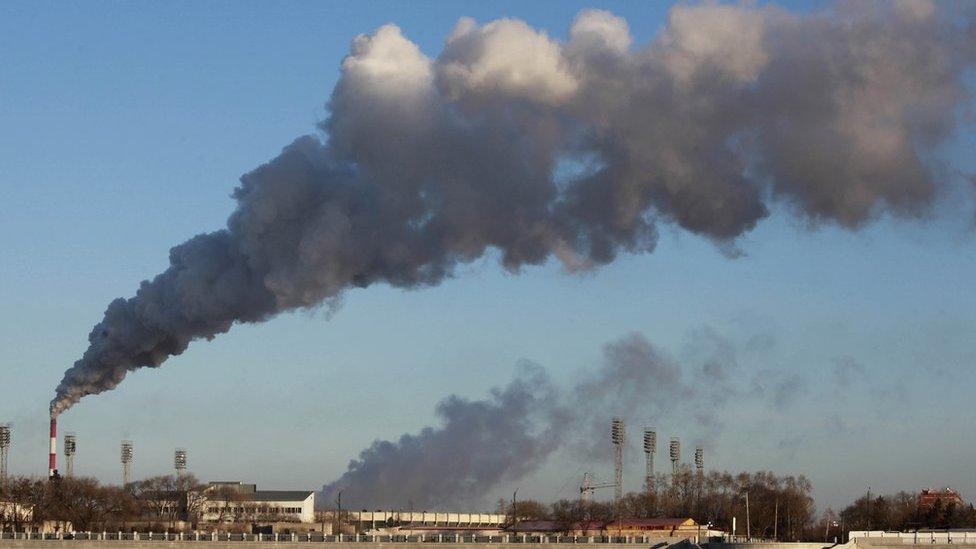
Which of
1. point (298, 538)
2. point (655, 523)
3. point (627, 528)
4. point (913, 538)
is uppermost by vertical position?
point (913, 538)

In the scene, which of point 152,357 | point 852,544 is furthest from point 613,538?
point 152,357

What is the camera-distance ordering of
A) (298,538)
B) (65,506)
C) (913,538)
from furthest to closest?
(65,506) → (298,538) → (913,538)

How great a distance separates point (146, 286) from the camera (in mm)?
117062

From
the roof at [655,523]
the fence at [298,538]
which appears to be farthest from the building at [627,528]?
the fence at [298,538]

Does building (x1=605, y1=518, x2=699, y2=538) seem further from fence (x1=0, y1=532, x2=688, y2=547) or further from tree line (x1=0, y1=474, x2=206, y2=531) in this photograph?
tree line (x1=0, y1=474, x2=206, y2=531)

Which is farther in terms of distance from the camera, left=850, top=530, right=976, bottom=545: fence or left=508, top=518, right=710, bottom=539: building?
left=508, top=518, right=710, bottom=539: building

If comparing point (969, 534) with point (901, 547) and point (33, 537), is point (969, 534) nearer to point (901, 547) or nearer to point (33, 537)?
point (901, 547)

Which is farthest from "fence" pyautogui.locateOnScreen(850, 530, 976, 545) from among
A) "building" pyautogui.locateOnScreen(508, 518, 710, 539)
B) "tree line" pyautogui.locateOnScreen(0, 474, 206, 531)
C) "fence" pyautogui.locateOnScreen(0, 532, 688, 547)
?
"tree line" pyautogui.locateOnScreen(0, 474, 206, 531)

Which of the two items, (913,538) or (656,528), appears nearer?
(913,538)

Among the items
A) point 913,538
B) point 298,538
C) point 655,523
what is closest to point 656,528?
point 655,523

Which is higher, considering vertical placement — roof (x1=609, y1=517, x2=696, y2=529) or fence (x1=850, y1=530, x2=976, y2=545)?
fence (x1=850, y1=530, x2=976, y2=545)

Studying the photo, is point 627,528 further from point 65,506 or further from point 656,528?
point 65,506

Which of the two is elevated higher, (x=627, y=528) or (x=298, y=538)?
(x=298, y=538)

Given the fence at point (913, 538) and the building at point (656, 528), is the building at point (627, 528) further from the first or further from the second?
the fence at point (913, 538)
